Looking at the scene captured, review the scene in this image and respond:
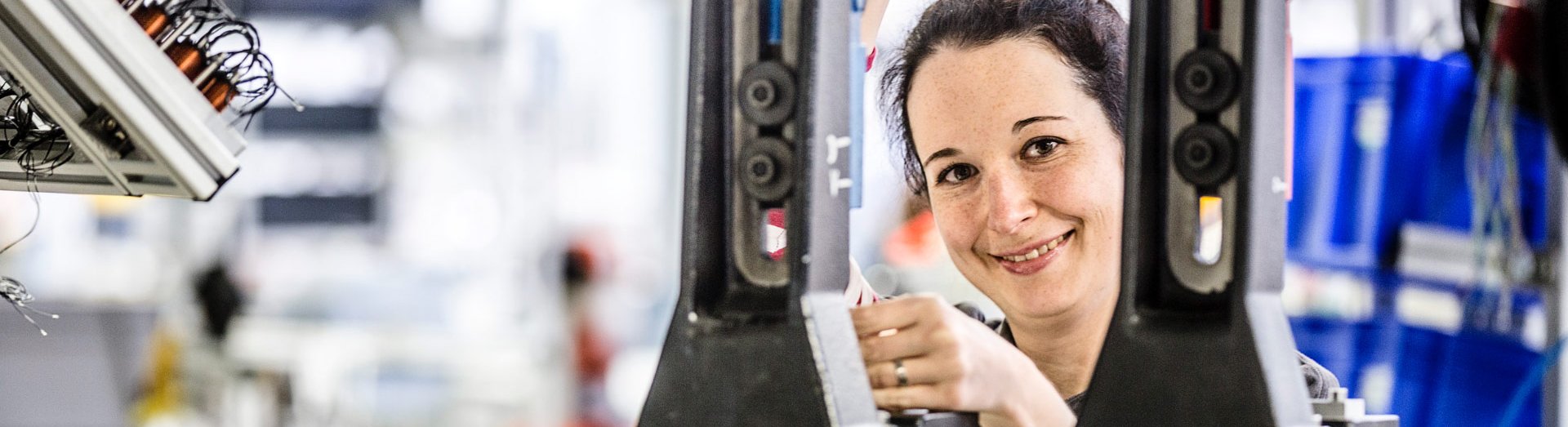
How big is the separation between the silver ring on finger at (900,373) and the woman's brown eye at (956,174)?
0.29 m

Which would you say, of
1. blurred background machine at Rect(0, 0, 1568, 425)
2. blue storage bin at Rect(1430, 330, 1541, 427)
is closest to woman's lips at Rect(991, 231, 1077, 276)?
blue storage bin at Rect(1430, 330, 1541, 427)

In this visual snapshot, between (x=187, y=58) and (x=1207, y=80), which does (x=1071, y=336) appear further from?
(x=187, y=58)

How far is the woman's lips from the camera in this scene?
1.18 m

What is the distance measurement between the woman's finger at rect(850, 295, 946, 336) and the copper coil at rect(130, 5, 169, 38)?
18.9 inches

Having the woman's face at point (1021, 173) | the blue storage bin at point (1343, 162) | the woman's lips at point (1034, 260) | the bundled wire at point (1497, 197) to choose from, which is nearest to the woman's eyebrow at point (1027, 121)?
the woman's face at point (1021, 173)

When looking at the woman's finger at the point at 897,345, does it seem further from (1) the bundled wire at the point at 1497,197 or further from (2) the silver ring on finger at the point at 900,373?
(1) the bundled wire at the point at 1497,197

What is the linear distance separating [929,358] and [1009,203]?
0.26m

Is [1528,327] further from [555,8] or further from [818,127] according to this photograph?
[555,8]

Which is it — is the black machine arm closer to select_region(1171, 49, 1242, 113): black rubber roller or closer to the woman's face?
select_region(1171, 49, 1242, 113): black rubber roller

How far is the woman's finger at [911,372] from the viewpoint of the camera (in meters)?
0.92

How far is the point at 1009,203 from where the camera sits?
1158mm

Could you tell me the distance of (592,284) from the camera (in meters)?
4.07

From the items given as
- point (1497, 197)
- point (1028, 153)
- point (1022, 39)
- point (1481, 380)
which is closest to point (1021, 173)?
point (1028, 153)

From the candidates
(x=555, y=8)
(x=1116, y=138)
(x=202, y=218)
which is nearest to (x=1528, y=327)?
(x=1116, y=138)
